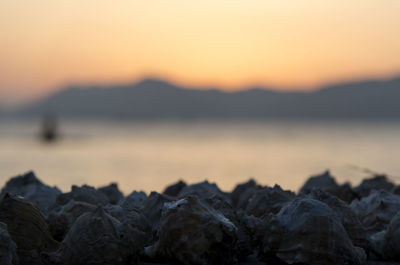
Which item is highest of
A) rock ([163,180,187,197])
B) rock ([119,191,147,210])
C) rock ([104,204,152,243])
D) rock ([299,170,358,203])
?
rock ([104,204,152,243])

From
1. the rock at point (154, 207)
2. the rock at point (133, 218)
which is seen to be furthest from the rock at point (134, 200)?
the rock at point (133, 218)

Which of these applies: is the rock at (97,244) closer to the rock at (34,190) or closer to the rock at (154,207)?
the rock at (154,207)

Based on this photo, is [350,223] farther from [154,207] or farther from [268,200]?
[154,207]

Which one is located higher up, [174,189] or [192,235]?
[192,235]

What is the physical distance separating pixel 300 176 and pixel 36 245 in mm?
35072

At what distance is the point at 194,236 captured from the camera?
3025mm

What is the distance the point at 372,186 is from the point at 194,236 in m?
3.04

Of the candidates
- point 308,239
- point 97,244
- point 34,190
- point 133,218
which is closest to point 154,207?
point 133,218

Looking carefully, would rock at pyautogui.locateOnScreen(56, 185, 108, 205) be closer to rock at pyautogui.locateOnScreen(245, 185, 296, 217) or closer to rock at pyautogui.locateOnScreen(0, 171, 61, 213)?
rock at pyautogui.locateOnScreen(0, 171, 61, 213)

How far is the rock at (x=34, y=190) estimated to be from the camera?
4680 millimetres

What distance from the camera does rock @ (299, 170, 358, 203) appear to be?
539cm

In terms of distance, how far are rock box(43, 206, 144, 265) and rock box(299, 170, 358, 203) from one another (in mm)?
2323

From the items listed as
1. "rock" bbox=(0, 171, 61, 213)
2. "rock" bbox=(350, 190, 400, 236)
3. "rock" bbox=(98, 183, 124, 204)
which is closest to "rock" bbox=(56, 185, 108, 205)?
"rock" bbox=(0, 171, 61, 213)

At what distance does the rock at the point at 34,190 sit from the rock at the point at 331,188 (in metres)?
2.22
